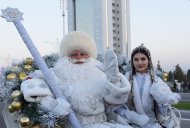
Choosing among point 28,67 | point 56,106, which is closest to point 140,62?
point 56,106

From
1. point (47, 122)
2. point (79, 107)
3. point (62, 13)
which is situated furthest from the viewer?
point (62, 13)

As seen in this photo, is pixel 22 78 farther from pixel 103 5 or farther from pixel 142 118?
pixel 103 5

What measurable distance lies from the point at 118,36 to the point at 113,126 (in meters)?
23.7

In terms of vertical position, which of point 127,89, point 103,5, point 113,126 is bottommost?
point 113,126

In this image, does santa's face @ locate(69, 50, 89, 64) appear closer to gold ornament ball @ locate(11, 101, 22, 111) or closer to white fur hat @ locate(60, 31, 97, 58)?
white fur hat @ locate(60, 31, 97, 58)

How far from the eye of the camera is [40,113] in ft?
13.0

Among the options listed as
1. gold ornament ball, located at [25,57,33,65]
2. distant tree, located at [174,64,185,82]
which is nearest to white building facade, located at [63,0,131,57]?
distant tree, located at [174,64,185,82]

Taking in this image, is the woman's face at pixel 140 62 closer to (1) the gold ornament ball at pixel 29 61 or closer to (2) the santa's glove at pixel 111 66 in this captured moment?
(2) the santa's glove at pixel 111 66

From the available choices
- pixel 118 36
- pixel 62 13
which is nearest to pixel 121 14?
pixel 118 36

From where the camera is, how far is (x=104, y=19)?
95.4ft

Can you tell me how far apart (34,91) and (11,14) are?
31.0 inches

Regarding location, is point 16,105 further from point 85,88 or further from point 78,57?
point 78,57

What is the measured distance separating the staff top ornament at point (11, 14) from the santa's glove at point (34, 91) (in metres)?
0.64

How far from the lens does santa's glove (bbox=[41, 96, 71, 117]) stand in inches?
155
